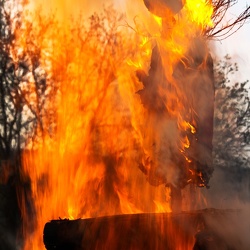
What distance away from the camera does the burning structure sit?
7348 mm

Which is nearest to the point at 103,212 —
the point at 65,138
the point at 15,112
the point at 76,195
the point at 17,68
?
the point at 76,195

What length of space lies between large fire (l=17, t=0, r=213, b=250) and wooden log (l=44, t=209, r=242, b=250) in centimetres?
109

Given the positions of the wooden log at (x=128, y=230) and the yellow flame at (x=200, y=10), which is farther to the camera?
the yellow flame at (x=200, y=10)

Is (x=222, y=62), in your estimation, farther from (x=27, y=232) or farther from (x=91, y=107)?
(x=27, y=232)

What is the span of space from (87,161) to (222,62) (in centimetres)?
1049

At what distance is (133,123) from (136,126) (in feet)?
0.69

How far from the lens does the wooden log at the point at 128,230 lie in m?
6.26

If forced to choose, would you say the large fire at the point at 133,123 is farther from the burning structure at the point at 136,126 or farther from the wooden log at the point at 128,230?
the wooden log at the point at 128,230

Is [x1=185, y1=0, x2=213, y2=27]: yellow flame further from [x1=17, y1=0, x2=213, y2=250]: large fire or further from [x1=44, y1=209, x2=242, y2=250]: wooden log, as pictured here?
[x1=44, y1=209, x2=242, y2=250]: wooden log

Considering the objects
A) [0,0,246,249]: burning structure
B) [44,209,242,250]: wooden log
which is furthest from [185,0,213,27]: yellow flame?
[44,209,242,250]: wooden log

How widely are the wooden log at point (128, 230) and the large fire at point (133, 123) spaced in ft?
3.58

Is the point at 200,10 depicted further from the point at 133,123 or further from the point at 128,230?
the point at 128,230

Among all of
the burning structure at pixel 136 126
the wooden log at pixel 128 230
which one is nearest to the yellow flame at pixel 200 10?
the burning structure at pixel 136 126

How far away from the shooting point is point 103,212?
8.51 meters
